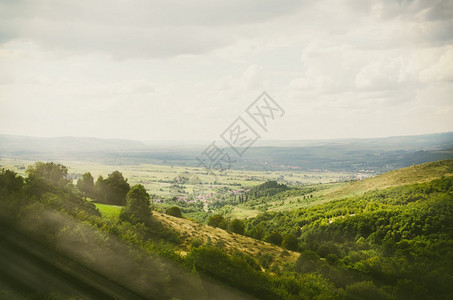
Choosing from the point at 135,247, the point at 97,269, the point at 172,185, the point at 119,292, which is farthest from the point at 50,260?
the point at 172,185

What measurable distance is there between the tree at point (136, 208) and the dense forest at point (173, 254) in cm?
11

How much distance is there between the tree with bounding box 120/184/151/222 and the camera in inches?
1077

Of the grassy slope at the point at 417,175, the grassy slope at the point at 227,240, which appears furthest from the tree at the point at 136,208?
the grassy slope at the point at 417,175

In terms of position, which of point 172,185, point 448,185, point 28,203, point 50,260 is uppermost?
point 28,203

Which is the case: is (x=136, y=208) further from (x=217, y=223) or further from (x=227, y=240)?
(x=217, y=223)

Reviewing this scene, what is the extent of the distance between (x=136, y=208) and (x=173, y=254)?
11099mm

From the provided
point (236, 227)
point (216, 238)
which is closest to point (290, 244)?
point (236, 227)

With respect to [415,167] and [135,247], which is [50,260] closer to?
[135,247]

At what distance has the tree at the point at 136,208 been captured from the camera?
2734 centimetres

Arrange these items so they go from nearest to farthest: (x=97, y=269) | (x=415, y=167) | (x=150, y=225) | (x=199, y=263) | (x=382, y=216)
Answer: (x=97, y=269)
(x=199, y=263)
(x=150, y=225)
(x=382, y=216)
(x=415, y=167)

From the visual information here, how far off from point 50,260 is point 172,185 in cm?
13618

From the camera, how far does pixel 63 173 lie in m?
36.2

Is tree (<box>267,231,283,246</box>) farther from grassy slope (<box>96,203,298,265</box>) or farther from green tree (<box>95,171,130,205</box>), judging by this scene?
green tree (<box>95,171,130,205</box>)

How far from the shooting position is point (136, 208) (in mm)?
28438
